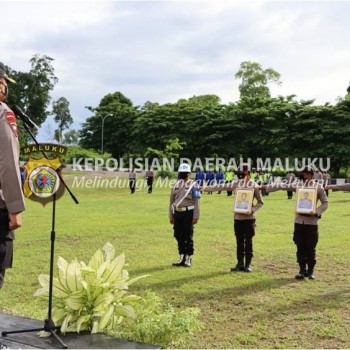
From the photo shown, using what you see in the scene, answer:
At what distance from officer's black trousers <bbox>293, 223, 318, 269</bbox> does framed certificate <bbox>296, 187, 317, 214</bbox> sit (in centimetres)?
27

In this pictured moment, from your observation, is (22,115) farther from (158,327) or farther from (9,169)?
(158,327)

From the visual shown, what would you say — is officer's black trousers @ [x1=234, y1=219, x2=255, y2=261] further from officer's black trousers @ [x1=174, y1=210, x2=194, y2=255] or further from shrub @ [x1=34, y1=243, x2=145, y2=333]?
shrub @ [x1=34, y1=243, x2=145, y2=333]

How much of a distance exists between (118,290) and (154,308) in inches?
17.3

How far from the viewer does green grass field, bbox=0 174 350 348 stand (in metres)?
5.48

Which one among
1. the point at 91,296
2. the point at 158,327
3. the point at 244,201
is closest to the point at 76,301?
the point at 91,296

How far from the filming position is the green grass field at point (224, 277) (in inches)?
216

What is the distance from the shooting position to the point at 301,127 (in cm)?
4262

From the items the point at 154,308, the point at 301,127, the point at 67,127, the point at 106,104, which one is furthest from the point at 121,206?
the point at 67,127

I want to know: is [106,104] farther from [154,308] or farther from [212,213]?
[154,308]

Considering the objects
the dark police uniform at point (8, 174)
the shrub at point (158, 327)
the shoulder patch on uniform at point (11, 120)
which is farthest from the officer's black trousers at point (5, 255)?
the shrub at point (158, 327)

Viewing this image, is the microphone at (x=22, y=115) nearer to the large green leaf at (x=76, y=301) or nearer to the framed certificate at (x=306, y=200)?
the large green leaf at (x=76, y=301)

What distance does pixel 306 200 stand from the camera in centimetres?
812

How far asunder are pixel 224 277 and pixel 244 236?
0.92 metres

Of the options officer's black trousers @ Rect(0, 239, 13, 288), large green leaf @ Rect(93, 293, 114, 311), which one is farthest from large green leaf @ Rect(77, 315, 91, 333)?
officer's black trousers @ Rect(0, 239, 13, 288)
